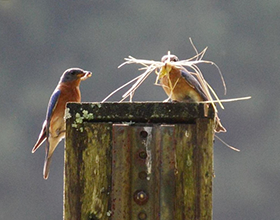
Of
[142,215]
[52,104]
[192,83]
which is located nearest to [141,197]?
[142,215]

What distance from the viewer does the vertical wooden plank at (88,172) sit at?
7.12ft

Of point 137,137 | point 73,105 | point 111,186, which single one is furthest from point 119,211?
point 73,105

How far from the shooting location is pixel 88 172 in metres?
2.18

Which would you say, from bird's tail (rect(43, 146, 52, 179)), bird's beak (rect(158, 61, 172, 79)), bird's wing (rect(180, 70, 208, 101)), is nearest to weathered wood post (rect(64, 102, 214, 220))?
bird's beak (rect(158, 61, 172, 79))

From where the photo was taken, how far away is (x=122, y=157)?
2.14 meters

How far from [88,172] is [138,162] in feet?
0.59

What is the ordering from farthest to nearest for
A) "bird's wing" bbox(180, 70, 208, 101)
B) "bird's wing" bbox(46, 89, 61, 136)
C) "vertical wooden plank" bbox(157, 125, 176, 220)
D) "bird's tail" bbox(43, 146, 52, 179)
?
1. "bird's tail" bbox(43, 146, 52, 179)
2. "bird's wing" bbox(46, 89, 61, 136)
3. "bird's wing" bbox(180, 70, 208, 101)
4. "vertical wooden plank" bbox(157, 125, 176, 220)

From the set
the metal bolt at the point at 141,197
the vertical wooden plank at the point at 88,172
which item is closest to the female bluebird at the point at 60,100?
the vertical wooden plank at the point at 88,172

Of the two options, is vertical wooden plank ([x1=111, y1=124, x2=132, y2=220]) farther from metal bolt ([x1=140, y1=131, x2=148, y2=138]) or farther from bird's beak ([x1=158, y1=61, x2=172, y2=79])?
bird's beak ([x1=158, y1=61, x2=172, y2=79])

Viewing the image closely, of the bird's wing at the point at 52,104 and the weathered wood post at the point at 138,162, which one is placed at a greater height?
the bird's wing at the point at 52,104

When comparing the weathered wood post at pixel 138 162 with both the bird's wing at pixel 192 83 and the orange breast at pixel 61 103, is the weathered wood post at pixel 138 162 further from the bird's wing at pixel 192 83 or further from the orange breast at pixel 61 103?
the orange breast at pixel 61 103

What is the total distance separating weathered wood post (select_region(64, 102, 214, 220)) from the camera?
2125 millimetres

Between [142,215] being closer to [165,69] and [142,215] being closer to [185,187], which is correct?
[185,187]

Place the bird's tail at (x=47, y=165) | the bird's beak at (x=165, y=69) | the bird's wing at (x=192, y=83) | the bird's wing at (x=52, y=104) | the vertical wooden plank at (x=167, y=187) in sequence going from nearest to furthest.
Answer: the vertical wooden plank at (x=167, y=187) → the bird's beak at (x=165, y=69) → the bird's wing at (x=192, y=83) → the bird's wing at (x=52, y=104) → the bird's tail at (x=47, y=165)
